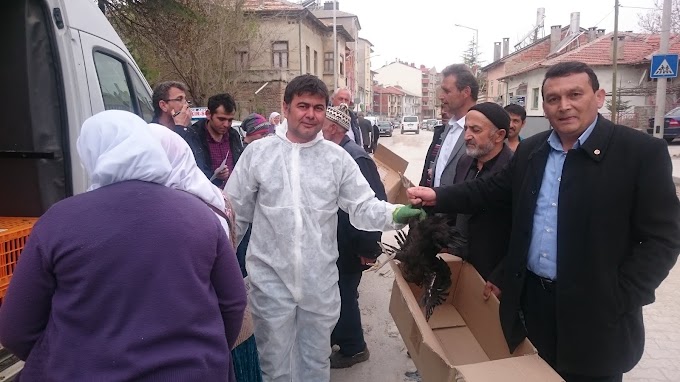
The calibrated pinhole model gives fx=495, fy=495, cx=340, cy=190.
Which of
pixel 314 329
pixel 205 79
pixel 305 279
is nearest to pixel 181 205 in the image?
pixel 305 279

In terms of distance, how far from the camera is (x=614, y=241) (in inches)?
79.4

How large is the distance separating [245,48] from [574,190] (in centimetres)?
1935

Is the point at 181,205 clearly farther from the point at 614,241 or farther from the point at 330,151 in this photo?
the point at 614,241

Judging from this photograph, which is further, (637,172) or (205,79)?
(205,79)

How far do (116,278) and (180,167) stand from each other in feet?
1.59

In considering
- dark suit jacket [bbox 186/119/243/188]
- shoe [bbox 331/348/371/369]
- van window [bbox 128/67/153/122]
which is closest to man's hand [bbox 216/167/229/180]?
dark suit jacket [bbox 186/119/243/188]

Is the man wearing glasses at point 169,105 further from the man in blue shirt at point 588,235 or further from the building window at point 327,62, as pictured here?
the building window at point 327,62

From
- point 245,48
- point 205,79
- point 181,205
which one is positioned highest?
point 245,48

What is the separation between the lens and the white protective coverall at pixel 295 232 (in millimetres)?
2623

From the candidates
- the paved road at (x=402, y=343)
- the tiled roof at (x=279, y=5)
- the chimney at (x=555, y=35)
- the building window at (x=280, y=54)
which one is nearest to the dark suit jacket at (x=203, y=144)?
the paved road at (x=402, y=343)

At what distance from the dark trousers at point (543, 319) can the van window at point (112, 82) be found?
2.76 m

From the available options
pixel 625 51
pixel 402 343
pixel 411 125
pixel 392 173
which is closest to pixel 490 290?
pixel 402 343

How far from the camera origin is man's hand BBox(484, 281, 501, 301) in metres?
2.69

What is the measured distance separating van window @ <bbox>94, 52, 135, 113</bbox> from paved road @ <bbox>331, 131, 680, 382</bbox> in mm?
2495
